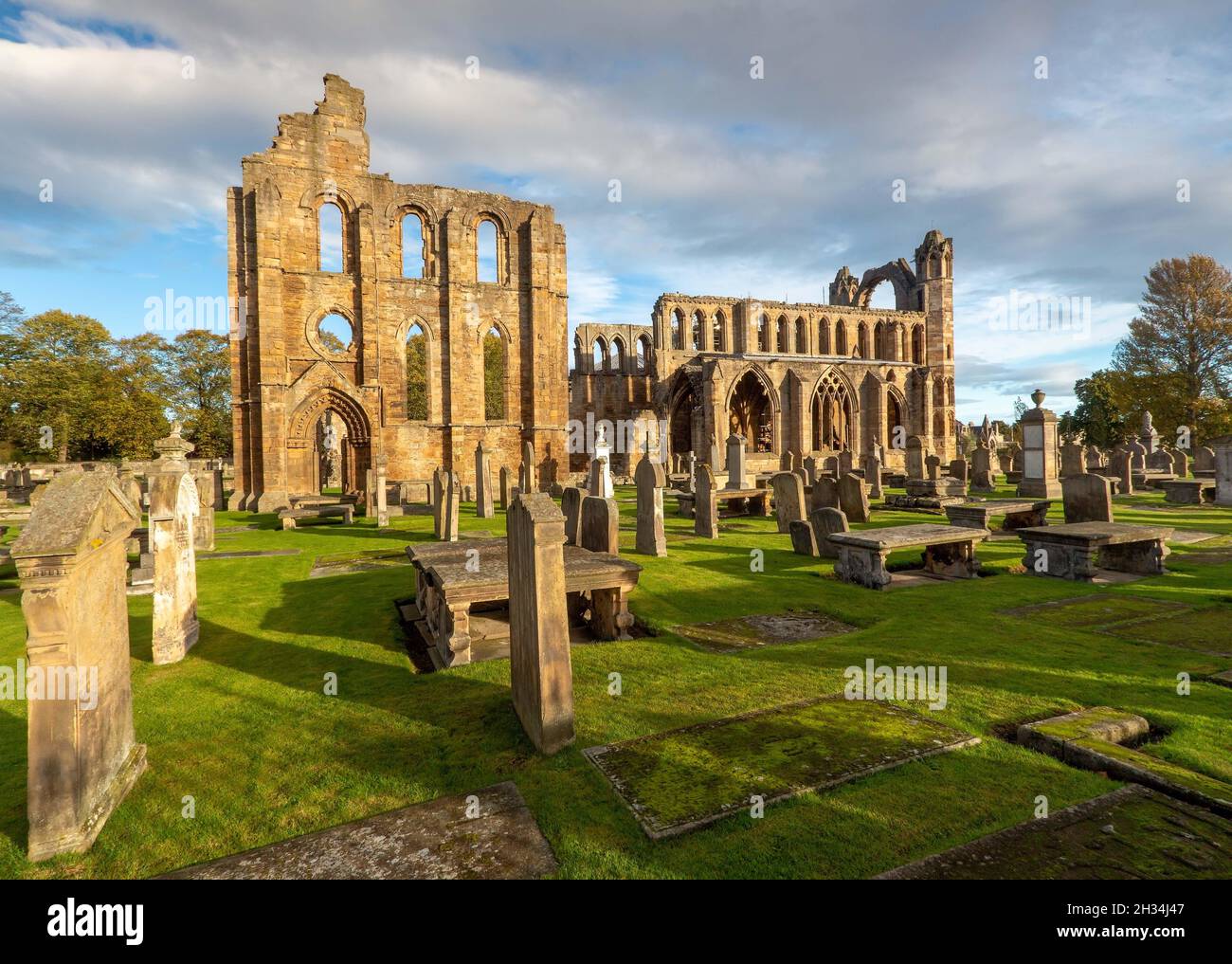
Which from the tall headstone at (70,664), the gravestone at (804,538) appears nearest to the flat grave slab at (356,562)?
the tall headstone at (70,664)

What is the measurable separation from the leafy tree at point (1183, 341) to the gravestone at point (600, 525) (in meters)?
36.8

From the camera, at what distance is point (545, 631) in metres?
3.91

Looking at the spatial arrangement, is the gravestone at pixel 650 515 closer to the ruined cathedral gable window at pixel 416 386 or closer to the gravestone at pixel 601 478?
the gravestone at pixel 601 478

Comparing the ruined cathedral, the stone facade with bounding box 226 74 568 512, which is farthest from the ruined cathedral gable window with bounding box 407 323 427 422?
the stone facade with bounding box 226 74 568 512

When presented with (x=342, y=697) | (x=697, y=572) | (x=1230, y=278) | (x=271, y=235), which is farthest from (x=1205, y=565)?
(x=1230, y=278)

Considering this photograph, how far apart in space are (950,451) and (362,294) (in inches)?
1456

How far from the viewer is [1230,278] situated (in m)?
33.2

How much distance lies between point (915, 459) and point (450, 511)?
Result: 1755 cm

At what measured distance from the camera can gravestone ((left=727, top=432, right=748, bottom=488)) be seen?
65.9 feet

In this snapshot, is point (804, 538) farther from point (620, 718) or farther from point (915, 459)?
point (915, 459)

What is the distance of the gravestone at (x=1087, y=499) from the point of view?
1041 cm

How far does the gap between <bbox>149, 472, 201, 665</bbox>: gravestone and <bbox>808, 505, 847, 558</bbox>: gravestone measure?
887 cm
